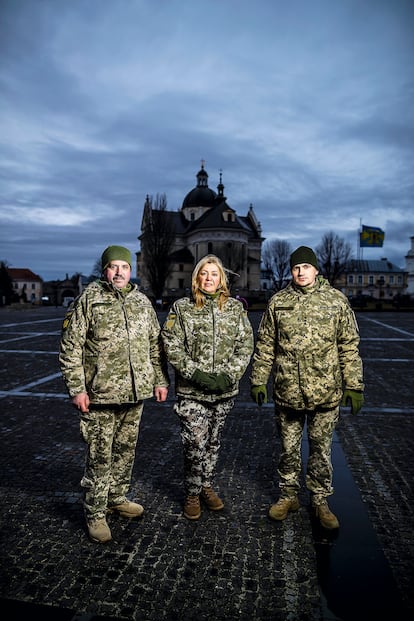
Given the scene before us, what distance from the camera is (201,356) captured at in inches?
135

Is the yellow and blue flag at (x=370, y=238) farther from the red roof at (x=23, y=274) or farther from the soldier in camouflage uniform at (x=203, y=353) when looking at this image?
the red roof at (x=23, y=274)

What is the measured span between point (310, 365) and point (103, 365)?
159cm

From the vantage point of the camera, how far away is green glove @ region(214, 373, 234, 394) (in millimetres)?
3320

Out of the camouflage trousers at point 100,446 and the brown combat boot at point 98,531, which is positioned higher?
the camouflage trousers at point 100,446

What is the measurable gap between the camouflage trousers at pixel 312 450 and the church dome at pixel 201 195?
264 feet

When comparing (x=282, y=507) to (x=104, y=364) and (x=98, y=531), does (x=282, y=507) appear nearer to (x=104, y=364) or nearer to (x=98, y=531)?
(x=98, y=531)

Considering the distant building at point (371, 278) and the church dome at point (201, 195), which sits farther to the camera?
the distant building at point (371, 278)

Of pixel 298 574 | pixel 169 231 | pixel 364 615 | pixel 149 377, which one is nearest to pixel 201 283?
pixel 149 377

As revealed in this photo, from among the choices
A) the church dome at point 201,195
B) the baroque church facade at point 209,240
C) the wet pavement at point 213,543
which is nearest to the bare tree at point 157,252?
the baroque church facade at point 209,240

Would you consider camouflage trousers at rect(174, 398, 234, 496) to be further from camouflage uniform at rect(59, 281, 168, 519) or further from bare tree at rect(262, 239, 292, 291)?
bare tree at rect(262, 239, 292, 291)

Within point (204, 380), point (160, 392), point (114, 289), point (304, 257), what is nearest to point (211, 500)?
point (160, 392)

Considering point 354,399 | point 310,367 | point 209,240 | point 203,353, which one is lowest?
point 354,399

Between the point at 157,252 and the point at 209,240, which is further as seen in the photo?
the point at 209,240

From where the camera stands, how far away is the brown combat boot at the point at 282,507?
11.6 ft
